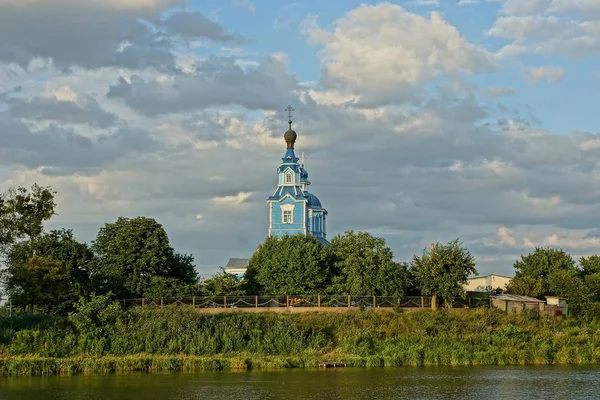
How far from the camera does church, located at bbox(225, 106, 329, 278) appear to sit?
8538 cm

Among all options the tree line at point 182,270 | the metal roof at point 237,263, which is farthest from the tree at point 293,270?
the metal roof at point 237,263

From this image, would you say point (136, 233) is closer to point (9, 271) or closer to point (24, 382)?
point (9, 271)

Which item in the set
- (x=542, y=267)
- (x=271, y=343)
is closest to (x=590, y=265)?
(x=542, y=267)

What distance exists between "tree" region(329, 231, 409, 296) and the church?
26780 millimetres

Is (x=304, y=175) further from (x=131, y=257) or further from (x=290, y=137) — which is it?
(x=131, y=257)

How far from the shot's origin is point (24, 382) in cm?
3869

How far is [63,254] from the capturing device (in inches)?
2165

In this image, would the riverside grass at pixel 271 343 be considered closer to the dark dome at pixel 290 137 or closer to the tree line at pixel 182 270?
the tree line at pixel 182 270

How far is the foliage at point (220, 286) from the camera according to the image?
2164 inches

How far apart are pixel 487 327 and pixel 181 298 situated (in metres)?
19.2

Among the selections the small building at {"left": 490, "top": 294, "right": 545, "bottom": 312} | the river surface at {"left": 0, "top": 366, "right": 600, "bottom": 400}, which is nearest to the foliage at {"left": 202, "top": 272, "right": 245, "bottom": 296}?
the river surface at {"left": 0, "top": 366, "right": 600, "bottom": 400}

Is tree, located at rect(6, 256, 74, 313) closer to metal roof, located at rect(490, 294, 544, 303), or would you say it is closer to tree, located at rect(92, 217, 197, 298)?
tree, located at rect(92, 217, 197, 298)

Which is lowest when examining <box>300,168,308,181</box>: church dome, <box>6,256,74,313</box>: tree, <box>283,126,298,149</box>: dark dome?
<box>6,256,74,313</box>: tree

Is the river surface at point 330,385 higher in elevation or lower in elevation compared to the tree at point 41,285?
lower
